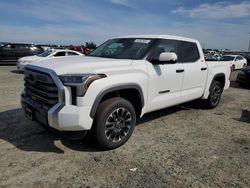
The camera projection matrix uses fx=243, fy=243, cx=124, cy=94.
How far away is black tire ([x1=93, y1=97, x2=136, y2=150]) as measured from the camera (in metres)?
3.55

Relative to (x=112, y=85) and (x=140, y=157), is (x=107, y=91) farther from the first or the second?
(x=140, y=157)

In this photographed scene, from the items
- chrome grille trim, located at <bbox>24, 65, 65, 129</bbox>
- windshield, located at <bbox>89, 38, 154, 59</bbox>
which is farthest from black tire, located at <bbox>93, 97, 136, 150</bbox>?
windshield, located at <bbox>89, 38, 154, 59</bbox>

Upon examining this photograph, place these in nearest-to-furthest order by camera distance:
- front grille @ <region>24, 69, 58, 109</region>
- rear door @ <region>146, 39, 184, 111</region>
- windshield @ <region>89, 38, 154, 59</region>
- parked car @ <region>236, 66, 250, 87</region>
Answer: front grille @ <region>24, 69, 58, 109</region> < rear door @ <region>146, 39, 184, 111</region> < windshield @ <region>89, 38, 154, 59</region> < parked car @ <region>236, 66, 250, 87</region>

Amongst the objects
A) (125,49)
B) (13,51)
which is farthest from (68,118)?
(13,51)

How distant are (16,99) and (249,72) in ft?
31.7

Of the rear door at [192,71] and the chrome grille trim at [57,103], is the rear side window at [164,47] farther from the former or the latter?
the chrome grille trim at [57,103]

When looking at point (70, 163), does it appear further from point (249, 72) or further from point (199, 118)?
point (249, 72)

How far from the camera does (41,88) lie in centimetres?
360

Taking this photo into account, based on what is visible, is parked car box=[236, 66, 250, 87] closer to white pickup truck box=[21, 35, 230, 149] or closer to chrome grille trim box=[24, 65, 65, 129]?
white pickup truck box=[21, 35, 230, 149]

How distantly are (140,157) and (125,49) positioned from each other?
2.08 m

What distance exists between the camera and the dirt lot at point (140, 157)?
9.94 feet

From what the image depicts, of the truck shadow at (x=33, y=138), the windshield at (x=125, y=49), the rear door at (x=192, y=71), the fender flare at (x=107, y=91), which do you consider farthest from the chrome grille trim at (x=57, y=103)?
the rear door at (x=192, y=71)

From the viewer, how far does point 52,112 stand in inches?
129

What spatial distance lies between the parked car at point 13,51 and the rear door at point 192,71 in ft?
50.4
